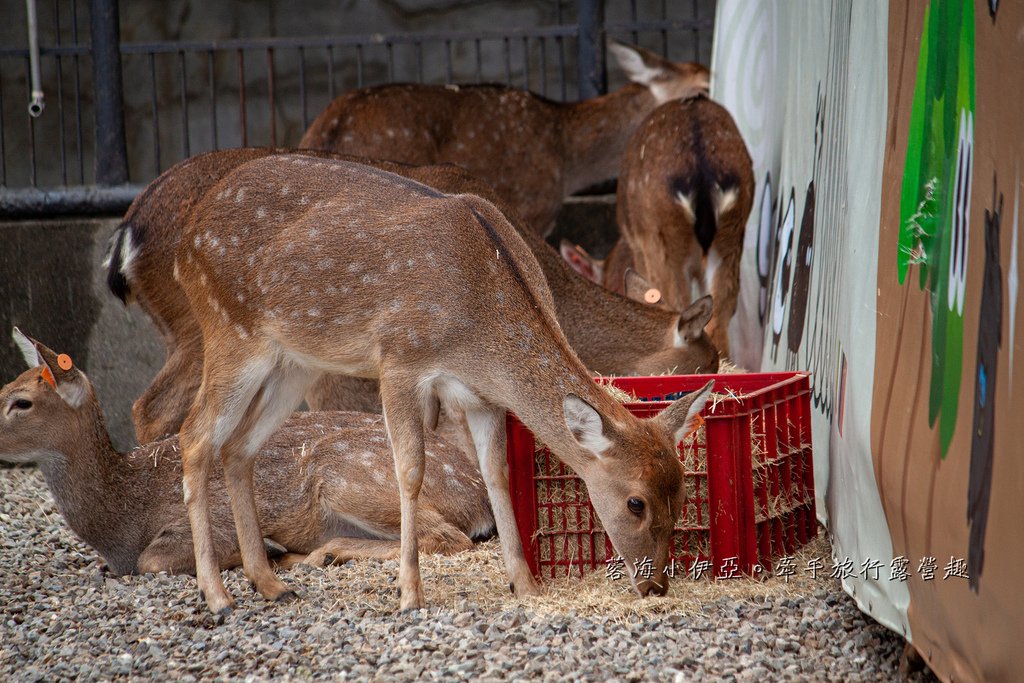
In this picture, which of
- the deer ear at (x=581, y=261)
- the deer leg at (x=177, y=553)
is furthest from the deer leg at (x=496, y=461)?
the deer ear at (x=581, y=261)

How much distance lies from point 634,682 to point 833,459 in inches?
48.7

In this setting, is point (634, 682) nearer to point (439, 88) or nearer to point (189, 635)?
point (189, 635)

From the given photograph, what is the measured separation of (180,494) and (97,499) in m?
0.31

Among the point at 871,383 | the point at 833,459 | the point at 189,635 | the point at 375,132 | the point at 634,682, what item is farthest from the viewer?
the point at 375,132

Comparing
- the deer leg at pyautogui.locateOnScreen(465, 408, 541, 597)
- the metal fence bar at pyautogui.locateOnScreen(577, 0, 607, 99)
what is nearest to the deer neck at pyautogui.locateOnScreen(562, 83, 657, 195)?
the metal fence bar at pyautogui.locateOnScreen(577, 0, 607, 99)

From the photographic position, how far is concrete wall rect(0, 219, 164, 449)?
23.9 feet

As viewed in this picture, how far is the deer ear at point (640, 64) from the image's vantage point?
8.74 m

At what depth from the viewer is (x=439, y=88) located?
8.02 meters

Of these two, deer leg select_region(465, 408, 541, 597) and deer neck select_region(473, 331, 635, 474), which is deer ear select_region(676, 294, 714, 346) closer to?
deer leg select_region(465, 408, 541, 597)

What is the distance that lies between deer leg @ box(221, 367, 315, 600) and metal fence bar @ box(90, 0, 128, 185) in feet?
12.7

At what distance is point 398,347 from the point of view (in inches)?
156

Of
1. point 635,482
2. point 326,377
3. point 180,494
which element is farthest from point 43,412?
point 635,482

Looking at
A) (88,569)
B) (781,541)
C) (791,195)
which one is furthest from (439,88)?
(781,541)

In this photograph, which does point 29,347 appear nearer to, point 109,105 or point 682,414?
point 682,414
